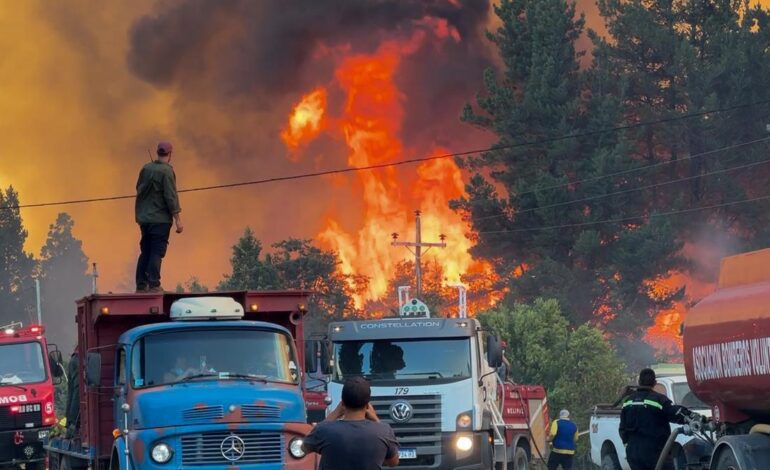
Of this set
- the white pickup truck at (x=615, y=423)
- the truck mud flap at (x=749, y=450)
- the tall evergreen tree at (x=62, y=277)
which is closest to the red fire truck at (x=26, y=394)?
the white pickup truck at (x=615, y=423)

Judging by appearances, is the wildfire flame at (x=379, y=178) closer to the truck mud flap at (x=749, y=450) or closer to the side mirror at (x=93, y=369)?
the side mirror at (x=93, y=369)

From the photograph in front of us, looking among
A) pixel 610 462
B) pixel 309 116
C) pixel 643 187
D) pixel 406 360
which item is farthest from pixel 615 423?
pixel 309 116

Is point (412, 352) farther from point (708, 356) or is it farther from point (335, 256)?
point (335, 256)

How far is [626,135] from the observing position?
236 ft

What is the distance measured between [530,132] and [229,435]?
58.8 m

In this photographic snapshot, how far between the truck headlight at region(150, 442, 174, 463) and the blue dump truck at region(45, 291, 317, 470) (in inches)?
0.4

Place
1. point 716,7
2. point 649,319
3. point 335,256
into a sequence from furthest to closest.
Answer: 1. point 335,256
2. point 716,7
3. point 649,319

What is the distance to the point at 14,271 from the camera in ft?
449

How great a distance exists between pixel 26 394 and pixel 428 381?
8.64m

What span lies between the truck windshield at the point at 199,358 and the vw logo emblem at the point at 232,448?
938 mm

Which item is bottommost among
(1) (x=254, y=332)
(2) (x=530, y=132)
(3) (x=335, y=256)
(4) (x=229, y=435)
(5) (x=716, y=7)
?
(4) (x=229, y=435)

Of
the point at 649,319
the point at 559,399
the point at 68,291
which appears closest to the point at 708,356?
the point at 559,399

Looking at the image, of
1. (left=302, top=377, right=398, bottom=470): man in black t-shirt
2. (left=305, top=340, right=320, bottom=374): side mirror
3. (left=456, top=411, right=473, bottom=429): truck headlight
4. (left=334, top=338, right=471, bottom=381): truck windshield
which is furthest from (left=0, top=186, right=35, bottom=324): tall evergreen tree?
(left=302, top=377, right=398, bottom=470): man in black t-shirt

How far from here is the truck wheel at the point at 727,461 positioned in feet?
47.7
